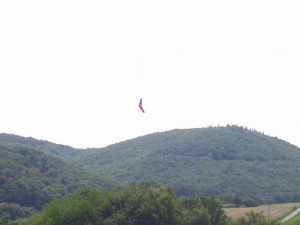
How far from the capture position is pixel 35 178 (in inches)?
4525

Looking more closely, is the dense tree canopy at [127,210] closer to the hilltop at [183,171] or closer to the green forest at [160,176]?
the green forest at [160,176]

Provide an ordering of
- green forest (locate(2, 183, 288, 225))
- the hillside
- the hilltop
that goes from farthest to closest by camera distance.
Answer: the hilltop → the hillside → green forest (locate(2, 183, 288, 225))

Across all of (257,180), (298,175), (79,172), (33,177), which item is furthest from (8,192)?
(298,175)

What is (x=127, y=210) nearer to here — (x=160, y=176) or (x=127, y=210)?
(x=127, y=210)

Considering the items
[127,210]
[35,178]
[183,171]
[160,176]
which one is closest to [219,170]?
[183,171]

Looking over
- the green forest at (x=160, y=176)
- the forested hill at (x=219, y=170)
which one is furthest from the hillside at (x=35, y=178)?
the forested hill at (x=219, y=170)

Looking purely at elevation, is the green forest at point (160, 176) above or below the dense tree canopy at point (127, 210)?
above

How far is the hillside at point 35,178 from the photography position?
10431 centimetres

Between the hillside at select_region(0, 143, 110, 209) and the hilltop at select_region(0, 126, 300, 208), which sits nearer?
the hillside at select_region(0, 143, 110, 209)

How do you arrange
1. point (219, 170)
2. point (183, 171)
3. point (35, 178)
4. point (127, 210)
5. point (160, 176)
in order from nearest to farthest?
point (127, 210)
point (35, 178)
point (160, 176)
point (219, 170)
point (183, 171)

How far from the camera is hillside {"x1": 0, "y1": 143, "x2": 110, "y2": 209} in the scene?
342ft

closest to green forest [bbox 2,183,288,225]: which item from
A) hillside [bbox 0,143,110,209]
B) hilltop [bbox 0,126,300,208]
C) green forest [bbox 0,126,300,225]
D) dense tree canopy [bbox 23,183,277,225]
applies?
dense tree canopy [bbox 23,183,277,225]

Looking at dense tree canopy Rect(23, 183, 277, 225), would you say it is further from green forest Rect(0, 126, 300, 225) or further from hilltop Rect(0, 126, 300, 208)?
hilltop Rect(0, 126, 300, 208)

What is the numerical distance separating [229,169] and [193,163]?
1645 centimetres
